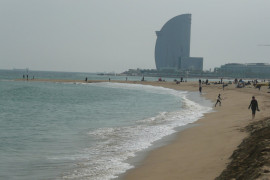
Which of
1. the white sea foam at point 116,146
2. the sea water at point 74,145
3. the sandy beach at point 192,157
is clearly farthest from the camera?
the sea water at point 74,145

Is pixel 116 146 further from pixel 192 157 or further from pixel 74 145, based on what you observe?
pixel 192 157

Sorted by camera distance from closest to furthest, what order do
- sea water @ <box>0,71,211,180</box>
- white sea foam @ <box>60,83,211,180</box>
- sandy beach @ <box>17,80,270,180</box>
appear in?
sandy beach @ <box>17,80,270,180</box> → white sea foam @ <box>60,83,211,180</box> → sea water @ <box>0,71,211,180</box>

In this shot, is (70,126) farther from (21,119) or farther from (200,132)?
(200,132)

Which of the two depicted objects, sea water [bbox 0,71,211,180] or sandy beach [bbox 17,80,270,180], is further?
sea water [bbox 0,71,211,180]

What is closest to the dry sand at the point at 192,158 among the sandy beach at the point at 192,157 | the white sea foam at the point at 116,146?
the sandy beach at the point at 192,157

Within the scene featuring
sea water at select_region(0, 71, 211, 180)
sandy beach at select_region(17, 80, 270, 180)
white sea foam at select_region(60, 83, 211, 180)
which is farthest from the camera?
sea water at select_region(0, 71, 211, 180)

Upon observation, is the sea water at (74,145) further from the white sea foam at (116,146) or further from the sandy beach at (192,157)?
the sandy beach at (192,157)

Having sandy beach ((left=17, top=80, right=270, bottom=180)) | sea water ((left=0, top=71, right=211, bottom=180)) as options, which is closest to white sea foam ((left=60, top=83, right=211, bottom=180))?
sea water ((left=0, top=71, right=211, bottom=180))

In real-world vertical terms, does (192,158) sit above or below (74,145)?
above

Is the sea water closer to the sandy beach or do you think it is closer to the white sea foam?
the white sea foam

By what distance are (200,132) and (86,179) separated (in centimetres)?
819

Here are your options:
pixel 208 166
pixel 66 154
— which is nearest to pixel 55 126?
pixel 66 154

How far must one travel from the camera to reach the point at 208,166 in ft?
31.7

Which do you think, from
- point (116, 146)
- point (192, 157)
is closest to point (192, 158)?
point (192, 157)
